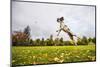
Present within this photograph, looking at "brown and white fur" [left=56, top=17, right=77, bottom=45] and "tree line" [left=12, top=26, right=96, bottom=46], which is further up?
"brown and white fur" [left=56, top=17, right=77, bottom=45]

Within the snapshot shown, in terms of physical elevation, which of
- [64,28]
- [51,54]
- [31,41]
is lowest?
[51,54]

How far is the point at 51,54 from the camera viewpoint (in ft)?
8.46

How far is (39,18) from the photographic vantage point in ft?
8.31

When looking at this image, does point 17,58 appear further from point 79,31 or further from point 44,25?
point 79,31

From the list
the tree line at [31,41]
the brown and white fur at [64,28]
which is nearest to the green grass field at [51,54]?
the tree line at [31,41]

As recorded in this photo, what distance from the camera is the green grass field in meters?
2.43

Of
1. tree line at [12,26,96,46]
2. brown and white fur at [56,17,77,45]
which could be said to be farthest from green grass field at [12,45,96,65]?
brown and white fur at [56,17,77,45]

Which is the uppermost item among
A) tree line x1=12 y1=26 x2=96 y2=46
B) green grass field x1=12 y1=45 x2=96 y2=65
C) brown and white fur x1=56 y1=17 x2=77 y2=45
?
brown and white fur x1=56 y1=17 x2=77 y2=45

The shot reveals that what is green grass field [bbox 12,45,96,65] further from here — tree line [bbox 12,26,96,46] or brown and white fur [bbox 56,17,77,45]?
brown and white fur [bbox 56,17,77,45]

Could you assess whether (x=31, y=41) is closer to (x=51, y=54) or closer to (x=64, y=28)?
(x=51, y=54)

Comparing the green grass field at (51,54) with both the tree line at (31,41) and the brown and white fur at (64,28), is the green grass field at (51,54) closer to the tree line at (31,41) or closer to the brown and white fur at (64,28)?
the tree line at (31,41)

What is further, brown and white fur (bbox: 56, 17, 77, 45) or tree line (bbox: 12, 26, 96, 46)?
brown and white fur (bbox: 56, 17, 77, 45)

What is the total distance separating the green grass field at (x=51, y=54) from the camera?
2.43 m

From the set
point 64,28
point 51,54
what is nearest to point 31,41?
point 51,54
